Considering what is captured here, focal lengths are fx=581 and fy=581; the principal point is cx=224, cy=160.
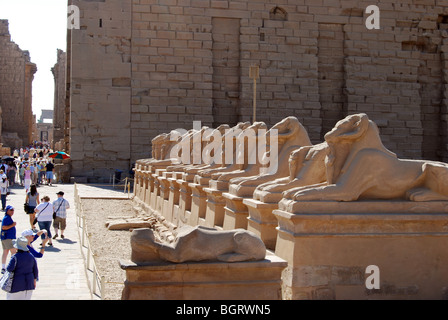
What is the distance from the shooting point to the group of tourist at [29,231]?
5.15 metres

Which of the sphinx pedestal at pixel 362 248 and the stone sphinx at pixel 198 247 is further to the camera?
the sphinx pedestal at pixel 362 248

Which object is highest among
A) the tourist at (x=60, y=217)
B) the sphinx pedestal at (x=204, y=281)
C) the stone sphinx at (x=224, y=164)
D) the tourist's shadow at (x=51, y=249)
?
the stone sphinx at (x=224, y=164)

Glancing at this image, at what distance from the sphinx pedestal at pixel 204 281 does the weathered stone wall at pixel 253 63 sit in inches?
618

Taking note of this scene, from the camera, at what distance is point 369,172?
570cm

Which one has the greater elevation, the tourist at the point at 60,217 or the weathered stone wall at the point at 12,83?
the weathered stone wall at the point at 12,83

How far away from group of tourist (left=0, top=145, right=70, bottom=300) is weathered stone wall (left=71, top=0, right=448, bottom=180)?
3483mm

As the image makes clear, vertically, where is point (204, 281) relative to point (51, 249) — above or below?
above

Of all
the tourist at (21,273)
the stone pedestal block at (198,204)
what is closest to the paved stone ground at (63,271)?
the tourist at (21,273)

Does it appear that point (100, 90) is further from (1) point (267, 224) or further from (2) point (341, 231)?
(2) point (341, 231)

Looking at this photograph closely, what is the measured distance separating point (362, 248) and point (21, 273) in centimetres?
312

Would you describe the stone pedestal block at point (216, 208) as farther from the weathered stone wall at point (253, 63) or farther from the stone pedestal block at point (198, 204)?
the weathered stone wall at point (253, 63)

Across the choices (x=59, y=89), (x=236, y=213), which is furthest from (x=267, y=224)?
(x=59, y=89)

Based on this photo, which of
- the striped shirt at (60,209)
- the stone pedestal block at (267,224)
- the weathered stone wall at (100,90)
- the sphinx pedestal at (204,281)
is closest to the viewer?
the sphinx pedestal at (204,281)

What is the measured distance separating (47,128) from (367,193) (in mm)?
73866
